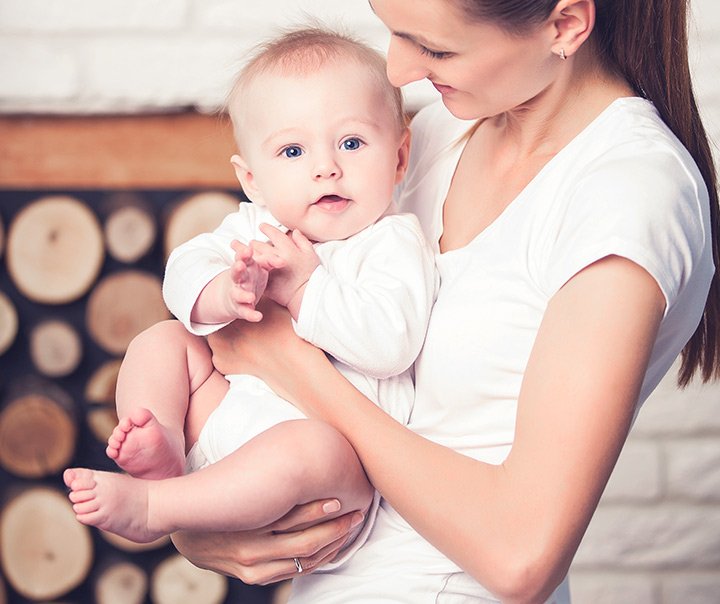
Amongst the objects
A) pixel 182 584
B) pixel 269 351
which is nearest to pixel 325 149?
pixel 269 351

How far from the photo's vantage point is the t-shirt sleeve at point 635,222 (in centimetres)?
96

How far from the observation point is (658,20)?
46.1 inches

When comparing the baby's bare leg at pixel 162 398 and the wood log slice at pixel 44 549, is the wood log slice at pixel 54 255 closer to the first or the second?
the wood log slice at pixel 44 549

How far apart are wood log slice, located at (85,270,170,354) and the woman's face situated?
3.81 ft

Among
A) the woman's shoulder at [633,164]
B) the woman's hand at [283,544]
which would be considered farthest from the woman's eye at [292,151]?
the woman's hand at [283,544]

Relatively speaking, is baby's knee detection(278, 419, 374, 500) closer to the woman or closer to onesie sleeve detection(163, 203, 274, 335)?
the woman

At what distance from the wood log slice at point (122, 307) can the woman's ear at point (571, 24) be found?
1258mm

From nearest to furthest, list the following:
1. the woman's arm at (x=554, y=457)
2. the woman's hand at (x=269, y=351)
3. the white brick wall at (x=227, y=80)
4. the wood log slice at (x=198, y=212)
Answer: the woman's arm at (x=554, y=457), the woman's hand at (x=269, y=351), the white brick wall at (x=227, y=80), the wood log slice at (x=198, y=212)

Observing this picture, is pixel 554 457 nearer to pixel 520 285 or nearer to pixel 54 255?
pixel 520 285

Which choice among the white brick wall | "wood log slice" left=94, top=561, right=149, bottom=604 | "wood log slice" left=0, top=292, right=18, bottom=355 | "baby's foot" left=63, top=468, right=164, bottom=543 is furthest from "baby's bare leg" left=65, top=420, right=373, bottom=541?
"wood log slice" left=94, top=561, right=149, bottom=604

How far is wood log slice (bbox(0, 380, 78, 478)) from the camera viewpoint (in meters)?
2.18

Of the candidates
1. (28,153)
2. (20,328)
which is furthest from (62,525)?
(28,153)

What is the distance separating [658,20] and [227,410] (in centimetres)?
70

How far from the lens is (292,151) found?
124 cm
